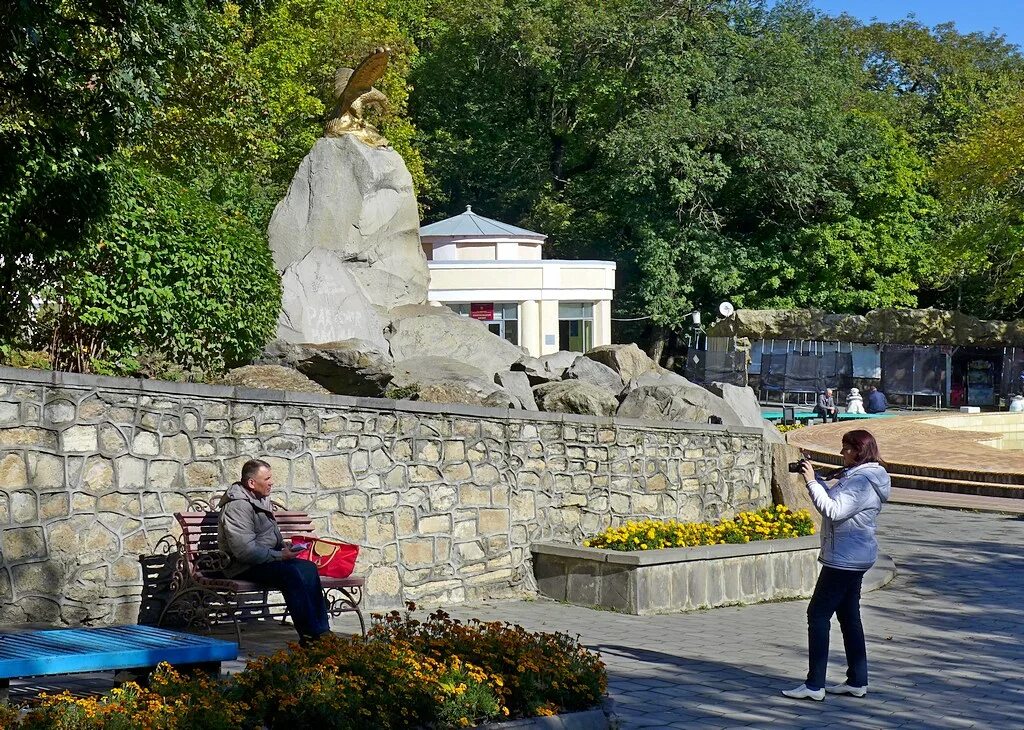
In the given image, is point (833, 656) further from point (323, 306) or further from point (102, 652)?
point (323, 306)

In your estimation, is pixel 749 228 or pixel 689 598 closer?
pixel 689 598

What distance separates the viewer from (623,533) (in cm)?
1210

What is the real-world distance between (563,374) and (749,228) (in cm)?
2902

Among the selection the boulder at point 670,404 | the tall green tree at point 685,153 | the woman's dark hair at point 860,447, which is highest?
the tall green tree at point 685,153

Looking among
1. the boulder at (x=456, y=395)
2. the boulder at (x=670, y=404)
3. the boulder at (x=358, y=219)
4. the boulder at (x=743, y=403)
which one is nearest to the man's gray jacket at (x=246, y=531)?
the boulder at (x=456, y=395)

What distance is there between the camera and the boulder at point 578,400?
16.0m

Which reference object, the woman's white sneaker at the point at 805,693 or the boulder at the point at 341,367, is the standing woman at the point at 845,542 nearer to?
the woman's white sneaker at the point at 805,693

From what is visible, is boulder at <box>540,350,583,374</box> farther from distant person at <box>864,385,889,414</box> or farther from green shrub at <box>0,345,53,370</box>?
distant person at <box>864,385,889,414</box>

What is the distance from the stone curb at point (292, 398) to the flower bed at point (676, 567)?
3.45 ft

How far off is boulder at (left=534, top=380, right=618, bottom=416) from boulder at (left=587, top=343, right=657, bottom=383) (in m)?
5.26

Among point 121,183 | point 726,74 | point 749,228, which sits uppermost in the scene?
point 726,74

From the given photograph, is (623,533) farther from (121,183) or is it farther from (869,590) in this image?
(121,183)

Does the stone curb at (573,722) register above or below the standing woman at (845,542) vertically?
below

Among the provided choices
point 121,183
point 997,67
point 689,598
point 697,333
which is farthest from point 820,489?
point 997,67
